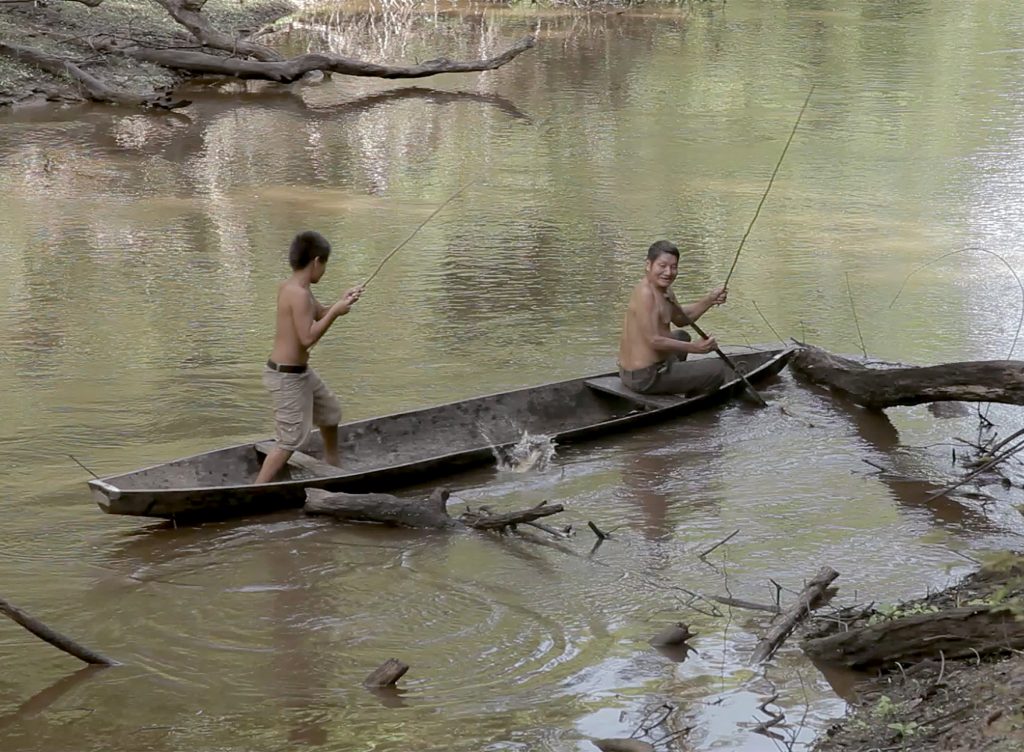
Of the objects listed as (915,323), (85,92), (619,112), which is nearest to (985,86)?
(619,112)

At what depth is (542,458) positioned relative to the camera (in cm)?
745

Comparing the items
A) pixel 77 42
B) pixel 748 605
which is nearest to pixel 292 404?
pixel 748 605

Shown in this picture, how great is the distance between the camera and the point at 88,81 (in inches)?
693

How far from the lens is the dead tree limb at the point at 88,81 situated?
17.6 metres

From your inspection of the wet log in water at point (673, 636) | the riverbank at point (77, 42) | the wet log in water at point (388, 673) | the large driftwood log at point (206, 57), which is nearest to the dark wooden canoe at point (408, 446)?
the wet log in water at point (388, 673)

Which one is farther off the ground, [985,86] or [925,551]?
[985,86]

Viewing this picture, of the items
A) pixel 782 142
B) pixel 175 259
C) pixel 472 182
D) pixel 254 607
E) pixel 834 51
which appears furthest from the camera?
pixel 834 51

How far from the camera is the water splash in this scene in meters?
7.32

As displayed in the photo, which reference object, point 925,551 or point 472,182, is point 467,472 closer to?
point 925,551

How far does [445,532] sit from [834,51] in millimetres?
18317

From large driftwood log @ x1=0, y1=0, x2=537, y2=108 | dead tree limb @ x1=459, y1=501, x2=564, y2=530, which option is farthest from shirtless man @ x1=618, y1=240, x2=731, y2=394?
large driftwood log @ x1=0, y1=0, x2=537, y2=108

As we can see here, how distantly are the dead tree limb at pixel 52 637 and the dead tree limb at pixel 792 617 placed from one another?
241 centimetres

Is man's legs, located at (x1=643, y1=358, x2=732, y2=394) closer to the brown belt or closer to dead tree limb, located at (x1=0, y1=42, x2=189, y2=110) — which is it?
the brown belt

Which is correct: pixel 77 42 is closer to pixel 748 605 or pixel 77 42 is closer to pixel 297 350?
pixel 297 350
